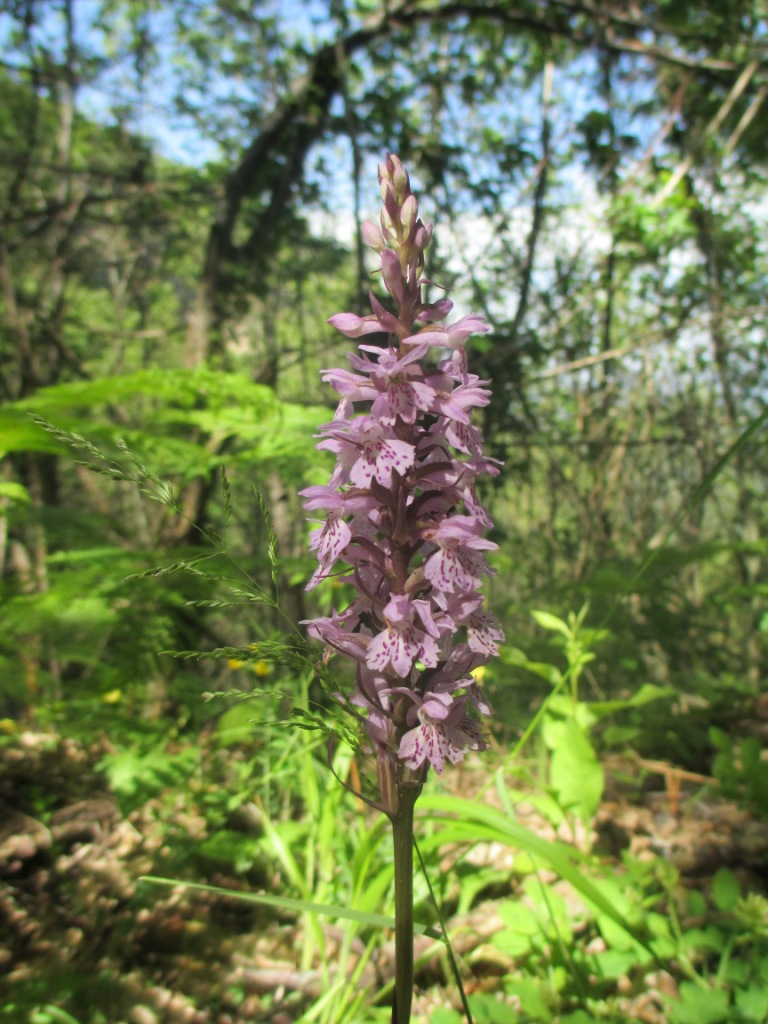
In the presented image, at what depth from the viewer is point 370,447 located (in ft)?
3.90

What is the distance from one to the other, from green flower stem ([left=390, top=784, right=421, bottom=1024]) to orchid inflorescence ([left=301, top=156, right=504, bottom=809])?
56mm

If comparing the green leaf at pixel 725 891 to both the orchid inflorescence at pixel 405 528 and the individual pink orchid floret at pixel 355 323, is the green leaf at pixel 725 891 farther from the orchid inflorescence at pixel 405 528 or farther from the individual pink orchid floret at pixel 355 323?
A: the individual pink orchid floret at pixel 355 323

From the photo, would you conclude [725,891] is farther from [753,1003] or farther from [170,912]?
[170,912]

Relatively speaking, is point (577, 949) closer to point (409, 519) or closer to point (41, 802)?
point (409, 519)

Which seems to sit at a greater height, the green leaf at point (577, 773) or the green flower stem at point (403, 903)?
the green flower stem at point (403, 903)

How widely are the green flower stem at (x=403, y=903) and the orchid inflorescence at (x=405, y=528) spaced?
0.18 ft

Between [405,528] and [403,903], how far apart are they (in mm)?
717

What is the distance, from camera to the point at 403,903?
1.18 metres

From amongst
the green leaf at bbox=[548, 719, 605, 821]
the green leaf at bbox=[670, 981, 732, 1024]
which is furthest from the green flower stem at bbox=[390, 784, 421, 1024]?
the green leaf at bbox=[548, 719, 605, 821]

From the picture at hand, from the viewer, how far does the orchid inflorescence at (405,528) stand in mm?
1161

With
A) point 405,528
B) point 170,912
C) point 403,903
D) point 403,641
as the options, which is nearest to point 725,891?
point 403,903

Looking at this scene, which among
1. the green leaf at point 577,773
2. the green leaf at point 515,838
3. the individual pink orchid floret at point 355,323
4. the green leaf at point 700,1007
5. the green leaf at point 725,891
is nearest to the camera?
the individual pink orchid floret at point 355,323

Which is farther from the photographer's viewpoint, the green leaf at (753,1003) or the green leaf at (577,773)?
the green leaf at (577,773)

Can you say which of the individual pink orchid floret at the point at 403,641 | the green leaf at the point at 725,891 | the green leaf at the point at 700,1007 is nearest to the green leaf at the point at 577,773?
the green leaf at the point at 725,891
